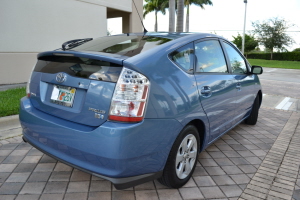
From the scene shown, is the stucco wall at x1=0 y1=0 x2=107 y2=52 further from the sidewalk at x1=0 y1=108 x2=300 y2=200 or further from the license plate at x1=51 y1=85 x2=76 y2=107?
the license plate at x1=51 y1=85 x2=76 y2=107

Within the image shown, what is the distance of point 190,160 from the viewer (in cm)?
288

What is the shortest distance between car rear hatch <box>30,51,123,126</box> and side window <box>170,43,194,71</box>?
661 millimetres

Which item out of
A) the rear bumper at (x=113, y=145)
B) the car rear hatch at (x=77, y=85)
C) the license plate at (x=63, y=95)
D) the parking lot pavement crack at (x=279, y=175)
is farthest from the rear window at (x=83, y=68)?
the parking lot pavement crack at (x=279, y=175)

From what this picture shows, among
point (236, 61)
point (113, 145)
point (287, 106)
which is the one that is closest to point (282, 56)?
point (287, 106)

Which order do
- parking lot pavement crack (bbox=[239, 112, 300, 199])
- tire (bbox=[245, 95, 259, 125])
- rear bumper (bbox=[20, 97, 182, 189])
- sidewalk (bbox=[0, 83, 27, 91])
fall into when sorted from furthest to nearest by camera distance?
sidewalk (bbox=[0, 83, 27, 91]), tire (bbox=[245, 95, 259, 125]), parking lot pavement crack (bbox=[239, 112, 300, 199]), rear bumper (bbox=[20, 97, 182, 189])

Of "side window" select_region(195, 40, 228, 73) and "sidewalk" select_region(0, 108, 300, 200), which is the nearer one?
"sidewalk" select_region(0, 108, 300, 200)

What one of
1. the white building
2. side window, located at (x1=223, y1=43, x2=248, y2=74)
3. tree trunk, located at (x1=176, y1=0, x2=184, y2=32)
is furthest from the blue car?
tree trunk, located at (x1=176, y1=0, x2=184, y2=32)

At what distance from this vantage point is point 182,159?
2.72 meters

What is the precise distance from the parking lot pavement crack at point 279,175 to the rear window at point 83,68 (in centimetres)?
176

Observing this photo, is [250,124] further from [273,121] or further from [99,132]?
[99,132]

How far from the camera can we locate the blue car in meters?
2.09

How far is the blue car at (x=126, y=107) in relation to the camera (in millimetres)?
2094

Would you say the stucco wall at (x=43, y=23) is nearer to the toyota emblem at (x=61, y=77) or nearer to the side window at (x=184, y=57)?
the toyota emblem at (x=61, y=77)

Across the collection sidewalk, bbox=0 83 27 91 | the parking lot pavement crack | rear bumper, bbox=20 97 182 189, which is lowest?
the parking lot pavement crack
